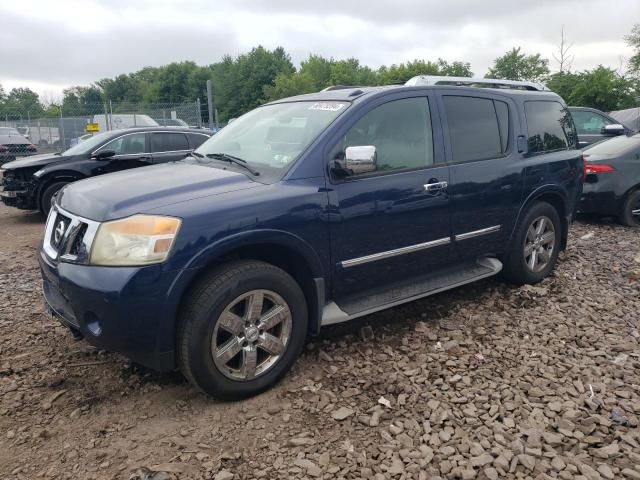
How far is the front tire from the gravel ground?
166mm

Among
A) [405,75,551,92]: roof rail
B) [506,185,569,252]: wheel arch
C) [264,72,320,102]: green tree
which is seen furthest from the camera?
[264,72,320,102]: green tree

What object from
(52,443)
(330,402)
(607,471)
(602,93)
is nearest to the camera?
(607,471)

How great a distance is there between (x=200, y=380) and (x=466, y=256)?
242 centimetres

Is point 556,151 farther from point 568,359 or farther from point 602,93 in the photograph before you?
point 602,93

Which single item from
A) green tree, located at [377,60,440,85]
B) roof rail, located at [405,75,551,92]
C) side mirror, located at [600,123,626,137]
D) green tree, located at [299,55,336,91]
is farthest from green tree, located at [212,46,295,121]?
Answer: roof rail, located at [405,75,551,92]

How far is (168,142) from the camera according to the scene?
9.40 m

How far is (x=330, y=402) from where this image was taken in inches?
122

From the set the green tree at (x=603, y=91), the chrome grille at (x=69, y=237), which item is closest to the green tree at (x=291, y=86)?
the green tree at (x=603, y=91)

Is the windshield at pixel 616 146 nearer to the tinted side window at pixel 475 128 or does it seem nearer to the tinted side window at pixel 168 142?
A: the tinted side window at pixel 475 128

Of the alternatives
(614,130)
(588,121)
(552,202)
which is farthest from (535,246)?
(588,121)

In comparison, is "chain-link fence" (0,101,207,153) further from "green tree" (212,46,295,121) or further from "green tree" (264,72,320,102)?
"green tree" (212,46,295,121)

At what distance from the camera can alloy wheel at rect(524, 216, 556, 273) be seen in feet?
16.0

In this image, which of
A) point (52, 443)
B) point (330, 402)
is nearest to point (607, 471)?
point (330, 402)

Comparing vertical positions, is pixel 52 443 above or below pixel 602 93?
below
